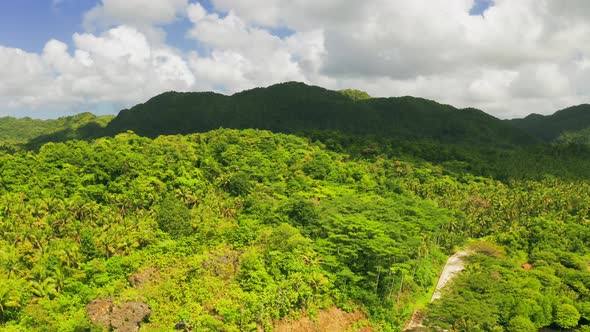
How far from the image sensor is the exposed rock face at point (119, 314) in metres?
46.3

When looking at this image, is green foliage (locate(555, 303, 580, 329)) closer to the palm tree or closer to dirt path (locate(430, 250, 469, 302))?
dirt path (locate(430, 250, 469, 302))

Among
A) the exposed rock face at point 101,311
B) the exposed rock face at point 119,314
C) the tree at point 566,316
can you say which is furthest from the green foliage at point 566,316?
the exposed rock face at point 101,311

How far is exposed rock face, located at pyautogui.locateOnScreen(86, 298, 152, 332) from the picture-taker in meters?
46.3

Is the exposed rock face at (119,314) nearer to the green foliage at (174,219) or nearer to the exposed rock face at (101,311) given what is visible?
the exposed rock face at (101,311)

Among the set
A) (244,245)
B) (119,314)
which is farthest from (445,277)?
(119,314)

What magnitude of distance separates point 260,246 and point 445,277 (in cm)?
3479

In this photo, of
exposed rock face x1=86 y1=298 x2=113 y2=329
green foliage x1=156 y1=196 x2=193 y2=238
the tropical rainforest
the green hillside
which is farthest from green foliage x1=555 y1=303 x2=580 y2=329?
exposed rock face x1=86 y1=298 x2=113 y2=329

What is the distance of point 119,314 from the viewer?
46844 mm

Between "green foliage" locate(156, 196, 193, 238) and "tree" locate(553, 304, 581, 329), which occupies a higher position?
"green foliage" locate(156, 196, 193, 238)

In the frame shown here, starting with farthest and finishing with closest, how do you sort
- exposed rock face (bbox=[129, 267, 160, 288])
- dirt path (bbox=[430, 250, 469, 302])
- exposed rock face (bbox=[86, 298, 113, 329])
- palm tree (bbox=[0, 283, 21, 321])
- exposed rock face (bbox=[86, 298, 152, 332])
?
dirt path (bbox=[430, 250, 469, 302]) → exposed rock face (bbox=[129, 267, 160, 288]) → palm tree (bbox=[0, 283, 21, 321]) → exposed rock face (bbox=[86, 298, 113, 329]) → exposed rock face (bbox=[86, 298, 152, 332])

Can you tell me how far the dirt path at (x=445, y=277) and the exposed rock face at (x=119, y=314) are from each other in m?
35.0

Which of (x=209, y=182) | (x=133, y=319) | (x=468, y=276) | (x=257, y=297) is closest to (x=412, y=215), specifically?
(x=468, y=276)

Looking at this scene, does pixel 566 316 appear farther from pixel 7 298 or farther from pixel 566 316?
pixel 7 298

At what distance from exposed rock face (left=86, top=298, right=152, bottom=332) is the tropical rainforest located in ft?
0.50
